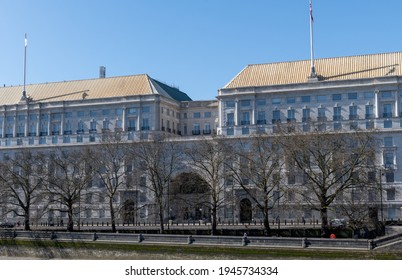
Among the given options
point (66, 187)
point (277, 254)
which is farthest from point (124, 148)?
point (277, 254)

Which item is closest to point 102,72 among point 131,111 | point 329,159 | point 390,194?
point 131,111

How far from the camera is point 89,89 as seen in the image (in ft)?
445

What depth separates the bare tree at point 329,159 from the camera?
7862 centimetres

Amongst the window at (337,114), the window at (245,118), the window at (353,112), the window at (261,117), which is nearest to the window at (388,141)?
the window at (353,112)

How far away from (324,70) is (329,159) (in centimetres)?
4065

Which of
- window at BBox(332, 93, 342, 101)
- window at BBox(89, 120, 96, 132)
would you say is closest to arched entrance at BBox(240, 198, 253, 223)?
window at BBox(332, 93, 342, 101)

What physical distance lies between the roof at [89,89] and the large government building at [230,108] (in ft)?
0.77

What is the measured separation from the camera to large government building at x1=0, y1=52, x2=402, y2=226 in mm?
110562

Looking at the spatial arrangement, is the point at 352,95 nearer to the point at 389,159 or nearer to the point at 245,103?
the point at 389,159

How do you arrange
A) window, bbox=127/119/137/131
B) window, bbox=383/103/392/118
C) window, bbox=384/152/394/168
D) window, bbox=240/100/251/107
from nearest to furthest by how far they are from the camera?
window, bbox=384/152/394/168
window, bbox=383/103/392/118
window, bbox=240/100/251/107
window, bbox=127/119/137/131

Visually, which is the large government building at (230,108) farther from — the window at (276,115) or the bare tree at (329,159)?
the bare tree at (329,159)

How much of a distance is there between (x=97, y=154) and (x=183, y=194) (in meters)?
14.1

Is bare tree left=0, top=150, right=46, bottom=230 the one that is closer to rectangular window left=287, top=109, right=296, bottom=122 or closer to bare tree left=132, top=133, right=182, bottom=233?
bare tree left=132, top=133, right=182, bottom=233

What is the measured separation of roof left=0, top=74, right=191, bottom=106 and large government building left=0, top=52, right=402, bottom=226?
0.23m
